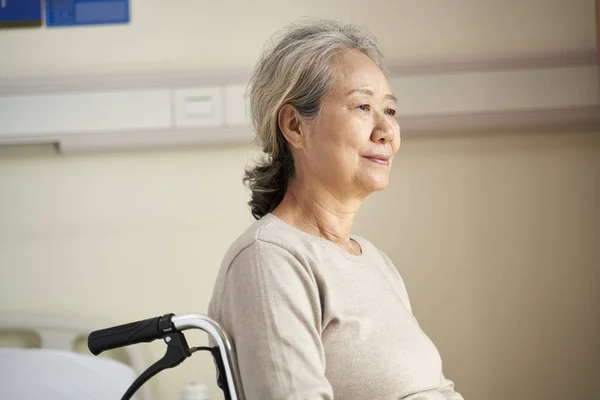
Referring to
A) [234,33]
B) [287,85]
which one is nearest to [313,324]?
[287,85]

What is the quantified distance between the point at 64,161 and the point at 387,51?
3.19ft

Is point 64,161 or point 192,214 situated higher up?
point 64,161

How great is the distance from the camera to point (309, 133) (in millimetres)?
1361

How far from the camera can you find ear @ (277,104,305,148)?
4.50ft

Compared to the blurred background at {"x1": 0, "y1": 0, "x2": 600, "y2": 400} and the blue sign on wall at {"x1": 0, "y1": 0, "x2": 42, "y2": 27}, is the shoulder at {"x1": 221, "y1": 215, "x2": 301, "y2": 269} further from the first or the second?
the blue sign on wall at {"x1": 0, "y1": 0, "x2": 42, "y2": 27}

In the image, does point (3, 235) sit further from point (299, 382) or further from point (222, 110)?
point (299, 382)

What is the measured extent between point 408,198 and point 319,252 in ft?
3.05

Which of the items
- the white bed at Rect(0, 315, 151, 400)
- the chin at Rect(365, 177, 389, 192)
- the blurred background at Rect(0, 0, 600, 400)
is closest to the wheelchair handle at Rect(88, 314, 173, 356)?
the chin at Rect(365, 177, 389, 192)

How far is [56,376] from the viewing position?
6.24 ft

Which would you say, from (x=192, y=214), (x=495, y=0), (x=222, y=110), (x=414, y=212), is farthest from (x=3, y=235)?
(x=495, y=0)

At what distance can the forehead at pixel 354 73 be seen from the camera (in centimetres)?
135

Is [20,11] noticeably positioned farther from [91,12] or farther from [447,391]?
[447,391]

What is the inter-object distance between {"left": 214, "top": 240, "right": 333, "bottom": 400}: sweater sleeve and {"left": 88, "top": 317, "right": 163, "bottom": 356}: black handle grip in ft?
0.40

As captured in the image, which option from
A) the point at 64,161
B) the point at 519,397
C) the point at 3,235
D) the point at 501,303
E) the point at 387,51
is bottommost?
the point at 519,397
